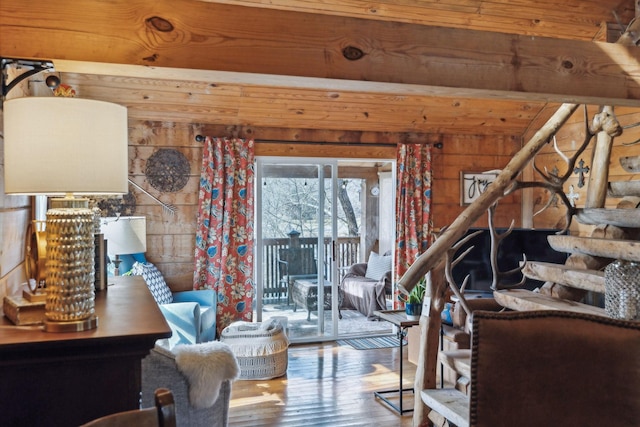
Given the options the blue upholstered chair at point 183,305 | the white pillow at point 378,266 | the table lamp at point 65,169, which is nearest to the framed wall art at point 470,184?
the white pillow at point 378,266

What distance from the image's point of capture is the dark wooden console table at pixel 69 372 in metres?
1.37

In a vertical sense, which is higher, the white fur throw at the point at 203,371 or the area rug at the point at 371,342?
the white fur throw at the point at 203,371

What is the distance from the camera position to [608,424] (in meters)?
1.75

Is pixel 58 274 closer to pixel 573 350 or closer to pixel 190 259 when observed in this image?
pixel 573 350

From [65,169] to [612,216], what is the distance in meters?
2.77

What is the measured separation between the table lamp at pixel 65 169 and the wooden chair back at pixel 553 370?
1330 mm

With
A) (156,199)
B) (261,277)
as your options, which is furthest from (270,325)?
(156,199)

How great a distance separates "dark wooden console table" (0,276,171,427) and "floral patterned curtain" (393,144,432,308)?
4.65 meters

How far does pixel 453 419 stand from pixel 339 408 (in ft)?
4.31

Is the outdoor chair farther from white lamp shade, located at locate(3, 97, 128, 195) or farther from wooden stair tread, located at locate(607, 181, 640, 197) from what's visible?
white lamp shade, located at locate(3, 97, 128, 195)

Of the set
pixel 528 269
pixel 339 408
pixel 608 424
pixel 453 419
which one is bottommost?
pixel 339 408

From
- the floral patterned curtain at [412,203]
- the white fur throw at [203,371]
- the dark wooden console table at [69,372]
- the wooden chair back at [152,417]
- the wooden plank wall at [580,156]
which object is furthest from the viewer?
the floral patterned curtain at [412,203]

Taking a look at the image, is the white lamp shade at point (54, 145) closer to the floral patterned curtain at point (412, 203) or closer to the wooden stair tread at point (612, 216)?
the wooden stair tread at point (612, 216)

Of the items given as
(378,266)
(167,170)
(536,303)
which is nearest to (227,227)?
(167,170)
